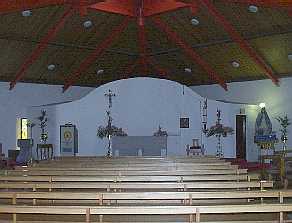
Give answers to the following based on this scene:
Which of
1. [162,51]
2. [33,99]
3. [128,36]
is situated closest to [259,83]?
[162,51]

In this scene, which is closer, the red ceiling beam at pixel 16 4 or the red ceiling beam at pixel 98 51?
the red ceiling beam at pixel 16 4

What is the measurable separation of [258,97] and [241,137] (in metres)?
1.68

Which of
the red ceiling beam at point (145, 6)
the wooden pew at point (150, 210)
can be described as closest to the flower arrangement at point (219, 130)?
the red ceiling beam at point (145, 6)

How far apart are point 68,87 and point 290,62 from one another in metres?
8.97

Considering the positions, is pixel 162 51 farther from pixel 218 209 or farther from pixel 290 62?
pixel 218 209

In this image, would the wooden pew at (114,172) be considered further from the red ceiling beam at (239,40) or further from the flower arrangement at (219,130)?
the flower arrangement at (219,130)

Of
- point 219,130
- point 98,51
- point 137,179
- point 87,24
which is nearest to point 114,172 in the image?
point 137,179

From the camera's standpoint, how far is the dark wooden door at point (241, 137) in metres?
19.5

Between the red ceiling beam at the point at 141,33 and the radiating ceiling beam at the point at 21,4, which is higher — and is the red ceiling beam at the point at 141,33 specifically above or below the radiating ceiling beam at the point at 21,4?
above

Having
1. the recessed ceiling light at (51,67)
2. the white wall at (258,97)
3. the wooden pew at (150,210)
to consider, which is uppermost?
the recessed ceiling light at (51,67)

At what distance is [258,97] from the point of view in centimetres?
1972

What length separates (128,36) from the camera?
18328mm

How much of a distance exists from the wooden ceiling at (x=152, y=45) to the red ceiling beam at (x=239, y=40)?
148 mm

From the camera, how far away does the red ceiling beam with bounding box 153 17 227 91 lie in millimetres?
17078
